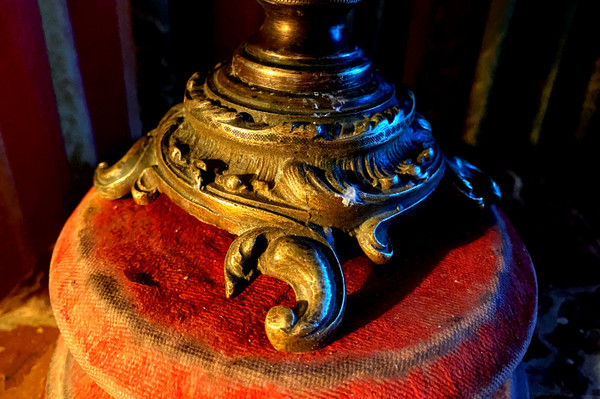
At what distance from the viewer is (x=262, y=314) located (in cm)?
72

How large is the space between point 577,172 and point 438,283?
1088mm

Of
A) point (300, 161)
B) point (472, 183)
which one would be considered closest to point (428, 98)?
point (472, 183)

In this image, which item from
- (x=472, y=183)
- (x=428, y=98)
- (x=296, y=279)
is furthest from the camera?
(x=428, y=98)

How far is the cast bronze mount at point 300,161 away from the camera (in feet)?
2.26

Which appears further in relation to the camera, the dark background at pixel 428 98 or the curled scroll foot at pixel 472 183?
the dark background at pixel 428 98

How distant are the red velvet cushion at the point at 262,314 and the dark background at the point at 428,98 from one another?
34 centimetres

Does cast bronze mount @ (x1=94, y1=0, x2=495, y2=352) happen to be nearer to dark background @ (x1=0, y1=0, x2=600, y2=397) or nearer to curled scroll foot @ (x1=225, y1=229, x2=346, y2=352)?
curled scroll foot @ (x1=225, y1=229, x2=346, y2=352)

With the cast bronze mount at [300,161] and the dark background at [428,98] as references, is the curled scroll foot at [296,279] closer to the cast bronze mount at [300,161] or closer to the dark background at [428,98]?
the cast bronze mount at [300,161]

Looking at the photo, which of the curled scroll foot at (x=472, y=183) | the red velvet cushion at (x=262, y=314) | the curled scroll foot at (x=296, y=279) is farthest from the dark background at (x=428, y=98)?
the curled scroll foot at (x=296, y=279)

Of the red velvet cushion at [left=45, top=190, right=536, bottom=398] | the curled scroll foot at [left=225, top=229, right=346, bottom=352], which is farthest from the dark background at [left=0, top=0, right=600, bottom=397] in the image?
the curled scroll foot at [left=225, top=229, right=346, bottom=352]

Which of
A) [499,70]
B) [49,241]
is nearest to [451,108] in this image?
[499,70]

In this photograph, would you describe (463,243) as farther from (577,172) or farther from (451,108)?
(577,172)

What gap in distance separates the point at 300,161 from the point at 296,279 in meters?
0.18

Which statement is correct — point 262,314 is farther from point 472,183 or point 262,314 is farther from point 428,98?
point 428,98
